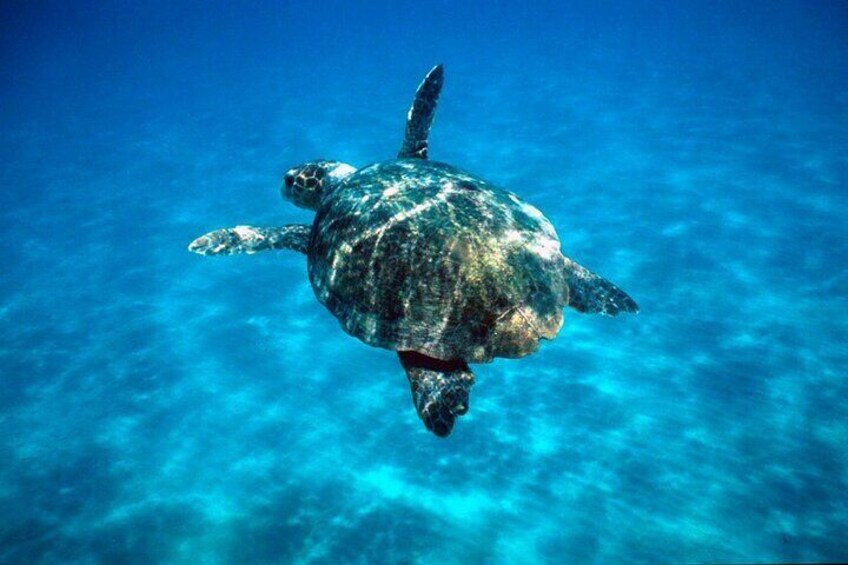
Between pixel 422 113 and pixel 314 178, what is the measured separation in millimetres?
2261

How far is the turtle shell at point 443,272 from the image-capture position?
4.91m

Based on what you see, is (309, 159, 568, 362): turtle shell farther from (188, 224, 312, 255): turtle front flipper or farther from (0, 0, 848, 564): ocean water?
(0, 0, 848, 564): ocean water

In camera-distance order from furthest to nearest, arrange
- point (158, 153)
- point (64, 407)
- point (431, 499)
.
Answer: point (158, 153) < point (64, 407) < point (431, 499)

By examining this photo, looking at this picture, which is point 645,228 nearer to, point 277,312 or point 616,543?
point 616,543

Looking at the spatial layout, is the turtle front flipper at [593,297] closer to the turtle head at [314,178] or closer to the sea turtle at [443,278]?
the sea turtle at [443,278]

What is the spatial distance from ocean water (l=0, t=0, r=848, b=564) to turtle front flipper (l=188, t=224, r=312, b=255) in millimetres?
4746

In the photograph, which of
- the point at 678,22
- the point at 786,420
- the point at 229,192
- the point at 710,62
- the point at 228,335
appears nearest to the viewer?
the point at 786,420

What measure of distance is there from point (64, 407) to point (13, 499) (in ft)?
8.55

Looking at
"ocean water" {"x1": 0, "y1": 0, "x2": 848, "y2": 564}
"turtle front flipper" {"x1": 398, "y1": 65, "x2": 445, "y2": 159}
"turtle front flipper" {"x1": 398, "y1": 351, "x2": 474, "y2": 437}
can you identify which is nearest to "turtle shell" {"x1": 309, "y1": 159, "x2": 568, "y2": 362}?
"turtle front flipper" {"x1": 398, "y1": 351, "x2": 474, "y2": 437}

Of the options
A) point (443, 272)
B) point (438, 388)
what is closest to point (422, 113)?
point (443, 272)

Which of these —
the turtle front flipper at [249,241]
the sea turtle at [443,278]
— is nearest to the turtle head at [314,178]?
the turtle front flipper at [249,241]

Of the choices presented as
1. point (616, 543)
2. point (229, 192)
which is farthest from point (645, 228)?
point (229, 192)

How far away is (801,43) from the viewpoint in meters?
39.4

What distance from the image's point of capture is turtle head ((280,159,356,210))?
816cm
